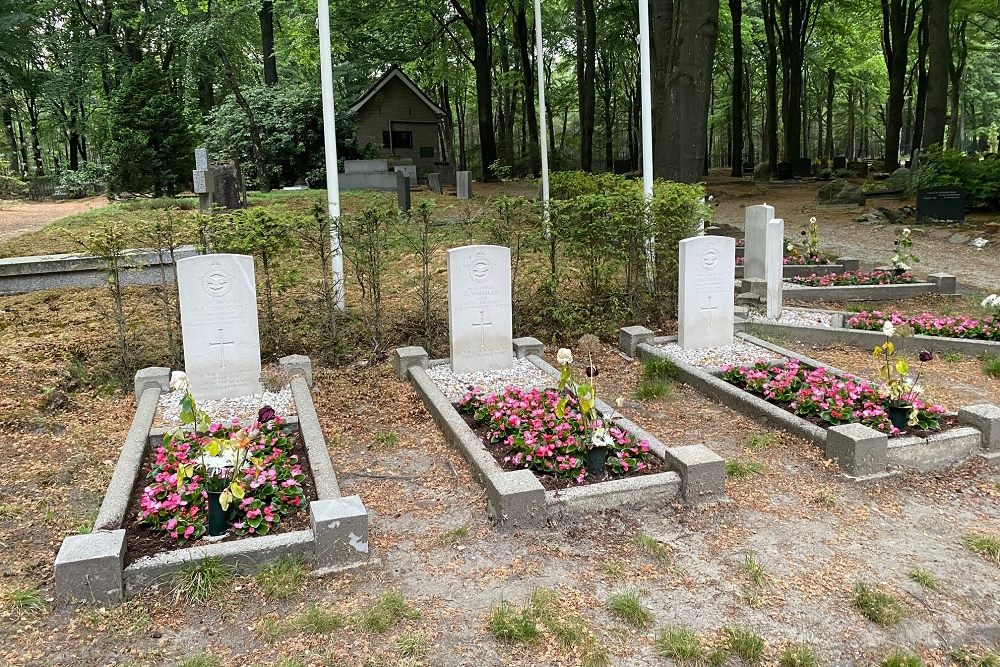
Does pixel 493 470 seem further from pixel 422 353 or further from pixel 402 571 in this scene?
pixel 422 353

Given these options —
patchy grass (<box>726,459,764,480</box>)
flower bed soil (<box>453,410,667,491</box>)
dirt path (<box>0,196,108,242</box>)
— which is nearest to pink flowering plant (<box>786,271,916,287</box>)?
patchy grass (<box>726,459,764,480</box>)

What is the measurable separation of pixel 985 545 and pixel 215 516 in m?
4.42

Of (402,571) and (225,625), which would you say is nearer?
(225,625)

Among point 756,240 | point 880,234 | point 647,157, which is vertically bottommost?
point 880,234

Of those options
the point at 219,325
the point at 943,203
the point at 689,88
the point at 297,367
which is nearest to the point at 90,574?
the point at 219,325

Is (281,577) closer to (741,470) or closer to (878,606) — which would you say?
(878,606)

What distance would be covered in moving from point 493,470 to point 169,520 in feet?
6.50

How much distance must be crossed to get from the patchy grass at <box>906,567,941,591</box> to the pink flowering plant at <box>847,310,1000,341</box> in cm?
470

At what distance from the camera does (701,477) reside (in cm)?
479

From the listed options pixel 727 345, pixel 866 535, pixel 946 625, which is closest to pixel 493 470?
pixel 866 535

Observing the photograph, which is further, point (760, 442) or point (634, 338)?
point (634, 338)

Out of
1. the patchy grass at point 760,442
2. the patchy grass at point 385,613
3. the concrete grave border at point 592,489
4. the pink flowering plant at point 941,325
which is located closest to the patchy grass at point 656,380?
the patchy grass at point 760,442

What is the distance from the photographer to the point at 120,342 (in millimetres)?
7375

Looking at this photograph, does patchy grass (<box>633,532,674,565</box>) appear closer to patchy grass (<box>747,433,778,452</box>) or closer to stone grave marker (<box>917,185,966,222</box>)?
patchy grass (<box>747,433,778,452</box>)
